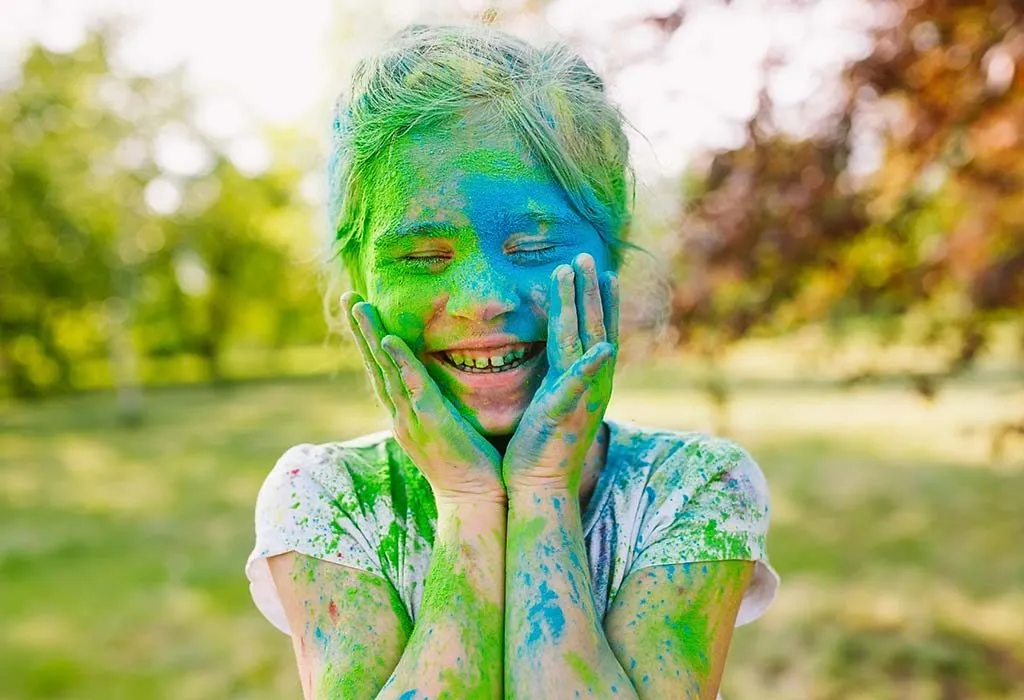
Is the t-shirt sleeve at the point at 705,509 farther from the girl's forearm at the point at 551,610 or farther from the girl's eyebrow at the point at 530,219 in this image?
the girl's eyebrow at the point at 530,219

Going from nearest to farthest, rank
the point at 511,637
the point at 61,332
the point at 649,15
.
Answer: the point at 511,637 → the point at 649,15 → the point at 61,332

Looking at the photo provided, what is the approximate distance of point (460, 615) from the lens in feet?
4.75

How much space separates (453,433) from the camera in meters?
1.52

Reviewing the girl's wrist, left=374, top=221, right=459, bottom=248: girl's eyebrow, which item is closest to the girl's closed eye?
left=374, top=221, right=459, bottom=248: girl's eyebrow

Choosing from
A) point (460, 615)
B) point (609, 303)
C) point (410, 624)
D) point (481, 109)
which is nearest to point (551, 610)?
point (460, 615)

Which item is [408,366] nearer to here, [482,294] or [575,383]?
[482,294]

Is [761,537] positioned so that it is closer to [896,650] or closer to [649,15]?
[649,15]

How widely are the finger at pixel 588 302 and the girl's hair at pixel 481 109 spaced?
0.38 ft

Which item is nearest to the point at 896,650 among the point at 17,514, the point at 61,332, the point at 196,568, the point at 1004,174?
the point at 1004,174

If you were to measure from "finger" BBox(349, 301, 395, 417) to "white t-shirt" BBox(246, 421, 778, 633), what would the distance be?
22cm

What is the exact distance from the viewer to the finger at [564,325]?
1.52m

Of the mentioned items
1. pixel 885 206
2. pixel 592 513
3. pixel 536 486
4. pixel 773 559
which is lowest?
pixel 773 559

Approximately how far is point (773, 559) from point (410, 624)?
725 centimetres

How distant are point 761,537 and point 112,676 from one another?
5.60 m
